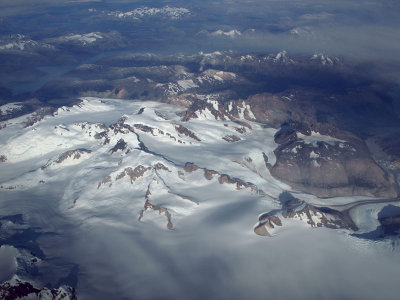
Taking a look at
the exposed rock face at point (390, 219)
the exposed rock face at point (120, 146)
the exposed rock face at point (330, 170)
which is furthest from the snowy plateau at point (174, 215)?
the exposed rock face at point (330, 170)

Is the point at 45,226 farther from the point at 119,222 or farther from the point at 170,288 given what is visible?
the point at 170,288

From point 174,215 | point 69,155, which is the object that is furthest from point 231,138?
point 69,155

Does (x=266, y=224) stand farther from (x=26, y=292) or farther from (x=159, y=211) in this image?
(x=26, y=292)

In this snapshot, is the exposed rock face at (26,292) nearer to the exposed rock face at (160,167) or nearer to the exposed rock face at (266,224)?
the exposed rock face at (266,224)

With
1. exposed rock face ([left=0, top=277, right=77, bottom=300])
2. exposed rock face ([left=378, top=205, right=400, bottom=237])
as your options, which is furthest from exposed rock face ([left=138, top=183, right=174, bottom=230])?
exposed rock face ([left=378, top=205, right=400, bottom=237])

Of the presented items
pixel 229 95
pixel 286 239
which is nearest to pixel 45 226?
pixel 286 239

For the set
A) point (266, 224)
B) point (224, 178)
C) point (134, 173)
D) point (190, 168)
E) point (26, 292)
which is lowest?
point (224, 178)
